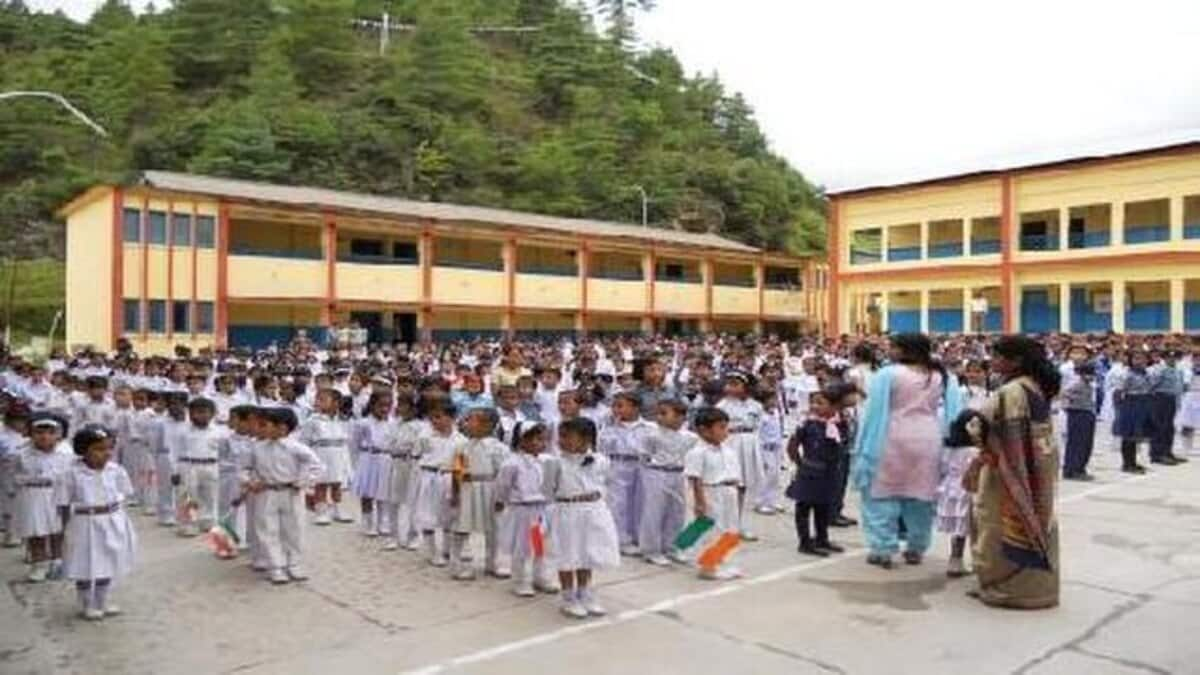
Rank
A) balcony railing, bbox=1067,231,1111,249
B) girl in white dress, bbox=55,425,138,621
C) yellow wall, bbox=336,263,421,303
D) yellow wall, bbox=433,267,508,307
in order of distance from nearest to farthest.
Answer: girl in white dress, bbox=55,425,138,621, yellow wall, bbox=336,263,421,303, yellow wall, bbox=433,267,508,307, balcony railing, bbox=1067,231,1111,249

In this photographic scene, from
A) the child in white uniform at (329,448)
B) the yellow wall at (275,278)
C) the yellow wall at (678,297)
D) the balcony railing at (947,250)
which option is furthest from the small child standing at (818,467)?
the yellow wall at (678,297)

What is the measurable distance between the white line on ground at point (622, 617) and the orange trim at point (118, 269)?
2472 cm

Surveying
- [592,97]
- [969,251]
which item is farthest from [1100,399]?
[592,97]

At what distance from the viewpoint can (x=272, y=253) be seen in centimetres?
3253

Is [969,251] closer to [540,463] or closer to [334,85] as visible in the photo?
[540,463]

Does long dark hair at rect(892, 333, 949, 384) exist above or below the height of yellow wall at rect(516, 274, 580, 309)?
below

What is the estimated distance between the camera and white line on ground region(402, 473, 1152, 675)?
5961 millimetres

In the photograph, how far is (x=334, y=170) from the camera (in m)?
51.9

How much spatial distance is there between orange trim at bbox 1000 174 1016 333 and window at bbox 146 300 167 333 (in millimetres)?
27200

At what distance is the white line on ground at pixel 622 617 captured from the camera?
596 centimetres

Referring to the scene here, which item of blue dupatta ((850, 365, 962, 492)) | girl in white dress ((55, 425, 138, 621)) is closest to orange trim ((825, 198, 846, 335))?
blue dupatta ((850, 365, 962, 492))

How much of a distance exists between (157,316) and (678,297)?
67.7 ft

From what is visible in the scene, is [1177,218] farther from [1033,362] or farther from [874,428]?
[1033,362]

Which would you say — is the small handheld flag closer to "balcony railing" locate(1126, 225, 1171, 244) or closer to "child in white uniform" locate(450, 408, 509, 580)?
"child in white uniform" locate(450, 408, 509, 580)
